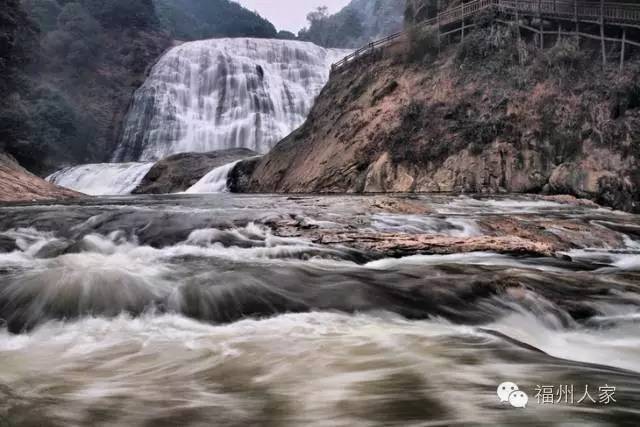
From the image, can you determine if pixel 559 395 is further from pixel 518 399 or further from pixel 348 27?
pixel 348 27

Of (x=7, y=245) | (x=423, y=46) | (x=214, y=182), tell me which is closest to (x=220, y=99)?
(x=214, y=182)

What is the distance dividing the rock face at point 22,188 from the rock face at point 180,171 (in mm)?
9159

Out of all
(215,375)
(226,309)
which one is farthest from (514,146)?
(215,375)

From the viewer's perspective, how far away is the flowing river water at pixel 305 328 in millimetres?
2309

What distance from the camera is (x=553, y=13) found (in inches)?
703

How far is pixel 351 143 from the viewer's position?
59.2ft

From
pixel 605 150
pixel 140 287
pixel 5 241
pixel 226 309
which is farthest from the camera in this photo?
pixel 605 150

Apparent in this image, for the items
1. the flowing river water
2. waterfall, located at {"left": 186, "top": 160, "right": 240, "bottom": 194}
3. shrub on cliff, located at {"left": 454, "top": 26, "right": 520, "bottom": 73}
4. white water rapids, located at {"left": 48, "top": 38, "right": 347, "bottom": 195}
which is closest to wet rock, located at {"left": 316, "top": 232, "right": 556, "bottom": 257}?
the flowing river water

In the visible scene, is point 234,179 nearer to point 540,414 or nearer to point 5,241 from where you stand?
point 5,241

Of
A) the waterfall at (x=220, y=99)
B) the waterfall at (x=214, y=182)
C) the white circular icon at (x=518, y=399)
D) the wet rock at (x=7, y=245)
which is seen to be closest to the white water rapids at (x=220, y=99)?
the waterfall at (x=220, y=99)

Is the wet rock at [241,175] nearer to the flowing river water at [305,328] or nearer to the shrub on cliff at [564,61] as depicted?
the shrub on cliff at [564,61]

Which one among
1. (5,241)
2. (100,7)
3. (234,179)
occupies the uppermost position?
(100,7)

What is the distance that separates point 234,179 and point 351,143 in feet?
25.6

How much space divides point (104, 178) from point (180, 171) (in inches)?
253
